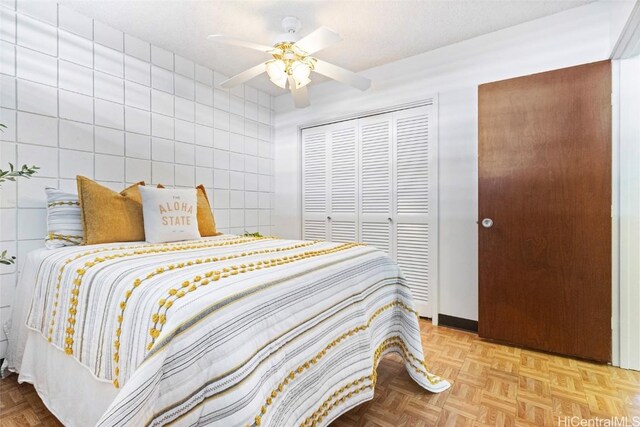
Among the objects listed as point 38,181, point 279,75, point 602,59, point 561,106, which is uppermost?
point 602,59

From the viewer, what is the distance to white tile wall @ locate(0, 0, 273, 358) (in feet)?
6.12

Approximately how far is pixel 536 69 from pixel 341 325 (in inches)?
92.6

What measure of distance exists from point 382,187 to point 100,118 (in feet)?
7.80

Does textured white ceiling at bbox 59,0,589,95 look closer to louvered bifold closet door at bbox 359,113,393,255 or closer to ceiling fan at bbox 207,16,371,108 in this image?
ceiling fan at bbox 207,16,371,108

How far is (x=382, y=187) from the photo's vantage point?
9.82 ft

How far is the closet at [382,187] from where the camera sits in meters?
2.73

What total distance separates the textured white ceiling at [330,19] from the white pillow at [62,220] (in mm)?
1318

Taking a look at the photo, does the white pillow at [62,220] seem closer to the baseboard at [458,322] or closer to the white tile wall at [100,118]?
the white tile wall at [100,118]

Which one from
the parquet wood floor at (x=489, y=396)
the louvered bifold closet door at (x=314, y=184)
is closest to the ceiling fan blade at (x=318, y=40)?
the louvered bifold closet door at (x=314, y=184)

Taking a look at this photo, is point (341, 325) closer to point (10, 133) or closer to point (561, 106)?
point (561, 106)

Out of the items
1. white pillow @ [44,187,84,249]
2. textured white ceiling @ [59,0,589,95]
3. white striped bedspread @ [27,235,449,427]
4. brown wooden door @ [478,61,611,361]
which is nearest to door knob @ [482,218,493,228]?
brown wooden door @ [478,61,611,361]

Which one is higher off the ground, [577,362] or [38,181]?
[38,181]

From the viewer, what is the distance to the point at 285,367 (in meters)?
0.99

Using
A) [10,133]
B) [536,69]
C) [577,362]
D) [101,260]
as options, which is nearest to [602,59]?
[536,69]
